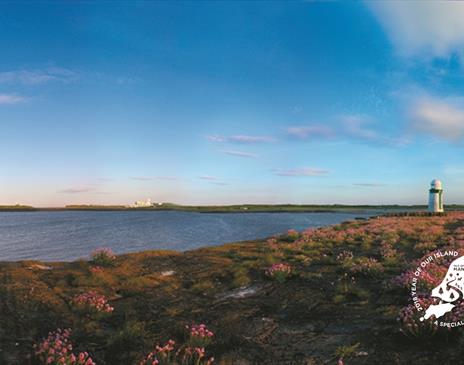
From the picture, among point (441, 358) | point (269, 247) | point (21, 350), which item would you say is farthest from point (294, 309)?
point (269, 247)

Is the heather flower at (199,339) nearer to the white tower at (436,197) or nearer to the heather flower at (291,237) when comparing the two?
the heather flower at (291,237)

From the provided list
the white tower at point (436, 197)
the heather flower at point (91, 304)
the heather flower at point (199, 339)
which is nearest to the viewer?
the heather flower at point (199, 339)

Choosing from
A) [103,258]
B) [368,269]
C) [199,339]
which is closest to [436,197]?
[368,269]

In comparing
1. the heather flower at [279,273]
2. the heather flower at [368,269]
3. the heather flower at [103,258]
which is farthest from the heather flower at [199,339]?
the heather flower at [103,258]

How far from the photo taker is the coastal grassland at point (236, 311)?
6770 mm

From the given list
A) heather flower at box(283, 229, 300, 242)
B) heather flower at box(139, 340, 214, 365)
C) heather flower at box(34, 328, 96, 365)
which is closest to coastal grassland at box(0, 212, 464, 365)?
heather flower at box(34, 328, 96, 365)

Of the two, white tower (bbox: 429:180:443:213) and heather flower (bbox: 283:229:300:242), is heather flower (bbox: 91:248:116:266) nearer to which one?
heather flower (bbox: 283:229:300:242)

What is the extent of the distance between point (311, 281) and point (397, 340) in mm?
5240

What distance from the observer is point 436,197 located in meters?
54.4

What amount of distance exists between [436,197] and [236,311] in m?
56.4

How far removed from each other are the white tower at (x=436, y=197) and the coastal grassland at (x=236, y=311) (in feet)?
146

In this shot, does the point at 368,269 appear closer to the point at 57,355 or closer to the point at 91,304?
the point at 91,304

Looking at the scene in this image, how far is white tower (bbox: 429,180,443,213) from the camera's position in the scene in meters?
54.4

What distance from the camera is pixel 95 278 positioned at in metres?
12.8
